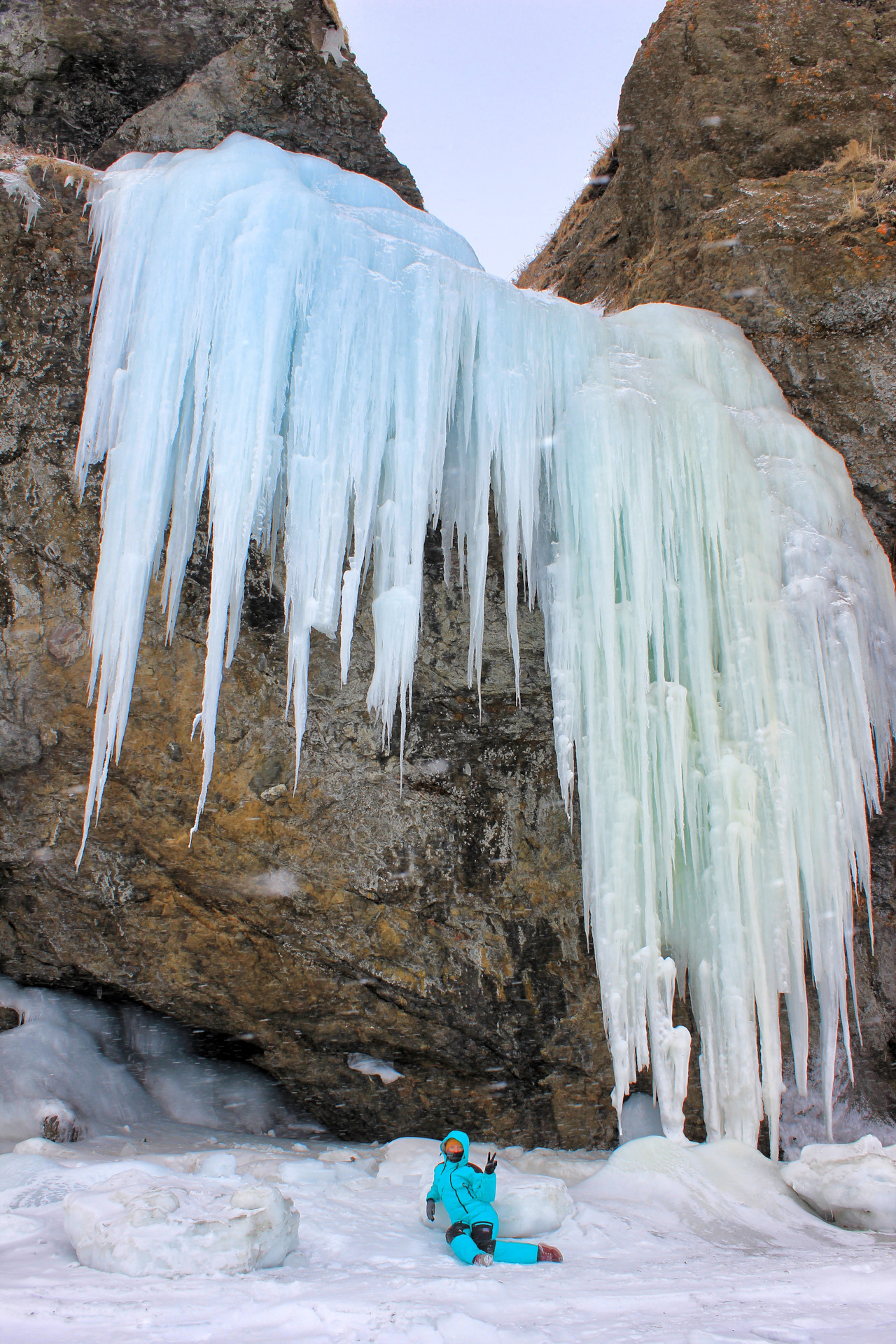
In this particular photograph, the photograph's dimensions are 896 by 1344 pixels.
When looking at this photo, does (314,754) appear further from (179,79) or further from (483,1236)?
(179,79)

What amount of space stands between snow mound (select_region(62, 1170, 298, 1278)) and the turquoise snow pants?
0.58 metres

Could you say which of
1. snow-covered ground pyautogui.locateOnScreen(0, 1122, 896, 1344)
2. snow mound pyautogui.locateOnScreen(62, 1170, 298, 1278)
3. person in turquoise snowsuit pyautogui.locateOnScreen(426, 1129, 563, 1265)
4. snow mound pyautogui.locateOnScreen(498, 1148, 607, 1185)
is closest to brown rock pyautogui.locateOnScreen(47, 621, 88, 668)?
snow-covered ground pyautogui.locateOnScreen(0, 1122, 896, 1344)

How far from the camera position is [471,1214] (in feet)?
10.7

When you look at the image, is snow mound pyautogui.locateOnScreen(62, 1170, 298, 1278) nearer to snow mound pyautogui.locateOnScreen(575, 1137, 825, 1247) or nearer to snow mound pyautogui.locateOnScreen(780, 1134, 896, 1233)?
snow mound pyautogui.locateOnScreen(575, 1137, 825, 1247)

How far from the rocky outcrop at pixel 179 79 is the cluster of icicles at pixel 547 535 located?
1.89 m

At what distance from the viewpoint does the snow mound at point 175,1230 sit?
2.65m

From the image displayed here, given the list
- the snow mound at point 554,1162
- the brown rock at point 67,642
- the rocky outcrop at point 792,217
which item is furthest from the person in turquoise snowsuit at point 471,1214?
the rocky outcrop at point 792,217

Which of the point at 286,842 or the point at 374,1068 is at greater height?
the point at 286,842

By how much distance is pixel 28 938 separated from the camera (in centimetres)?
538

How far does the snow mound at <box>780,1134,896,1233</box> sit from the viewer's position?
4035mm

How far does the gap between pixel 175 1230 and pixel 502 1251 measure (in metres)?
1.17

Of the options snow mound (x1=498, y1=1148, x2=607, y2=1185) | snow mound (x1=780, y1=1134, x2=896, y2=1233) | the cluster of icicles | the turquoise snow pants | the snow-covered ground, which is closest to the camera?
the snow-covered ground

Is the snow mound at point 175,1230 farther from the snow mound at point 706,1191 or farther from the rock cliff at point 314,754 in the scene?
the rock cliff at point 314,754

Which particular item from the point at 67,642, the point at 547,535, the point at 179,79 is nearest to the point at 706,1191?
the point at 547,535
